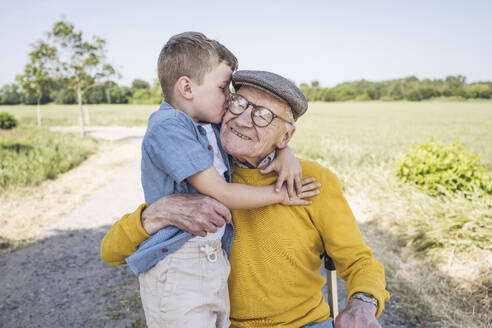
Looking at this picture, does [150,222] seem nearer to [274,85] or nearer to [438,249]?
[274,85]

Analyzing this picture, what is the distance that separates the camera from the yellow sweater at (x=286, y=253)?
1.83 m

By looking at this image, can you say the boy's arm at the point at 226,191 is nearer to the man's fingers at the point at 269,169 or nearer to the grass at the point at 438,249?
Result: the man's fingers at the point at 269,169

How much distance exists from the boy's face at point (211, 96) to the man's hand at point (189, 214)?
0.49 m

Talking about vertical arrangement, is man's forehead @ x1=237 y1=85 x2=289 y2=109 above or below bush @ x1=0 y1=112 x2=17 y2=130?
above

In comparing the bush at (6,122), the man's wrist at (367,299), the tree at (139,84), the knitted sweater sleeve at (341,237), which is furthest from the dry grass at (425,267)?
the tree at (139,84)

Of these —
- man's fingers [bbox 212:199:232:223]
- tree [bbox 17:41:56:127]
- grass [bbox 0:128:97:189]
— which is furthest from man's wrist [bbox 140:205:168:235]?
tree [bbox 17:41:56:127]

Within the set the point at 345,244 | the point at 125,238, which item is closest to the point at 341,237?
the point at 345,244

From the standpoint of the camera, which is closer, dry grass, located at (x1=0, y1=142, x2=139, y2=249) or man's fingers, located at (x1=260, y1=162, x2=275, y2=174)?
man's fingers, located at (x1=260, y1=162, x2=275, y2=174)

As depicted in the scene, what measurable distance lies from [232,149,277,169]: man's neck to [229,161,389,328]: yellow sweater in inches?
10.3

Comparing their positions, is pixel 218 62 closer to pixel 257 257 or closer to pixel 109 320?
pixel 257 257

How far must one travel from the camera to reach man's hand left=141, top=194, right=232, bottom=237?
1.64m

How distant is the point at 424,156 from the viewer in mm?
5953

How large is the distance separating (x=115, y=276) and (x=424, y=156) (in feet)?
17.1

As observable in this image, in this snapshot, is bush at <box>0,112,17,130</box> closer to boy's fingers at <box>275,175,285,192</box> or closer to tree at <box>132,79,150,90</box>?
boy's fingers at <box>275,175,285,192</box>
